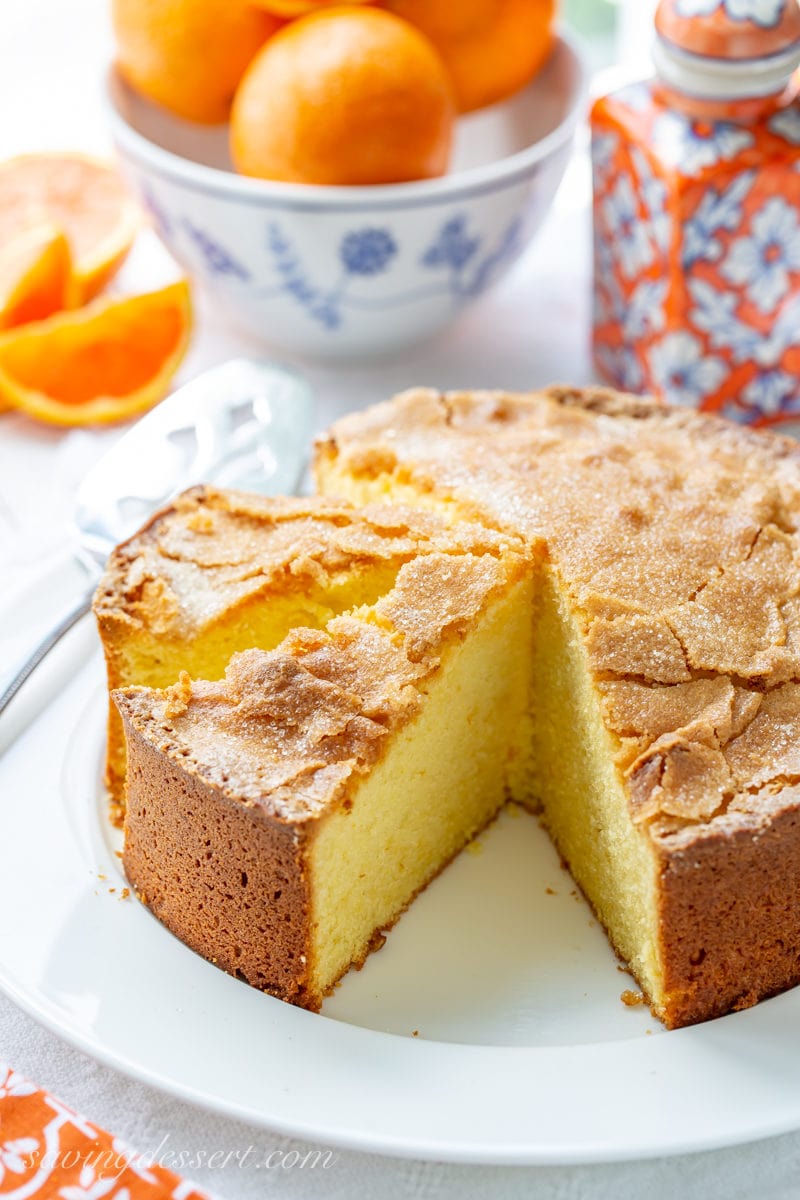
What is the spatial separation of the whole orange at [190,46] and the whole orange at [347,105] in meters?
0.14

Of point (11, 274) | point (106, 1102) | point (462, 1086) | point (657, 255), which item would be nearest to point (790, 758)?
point (462, 1086)

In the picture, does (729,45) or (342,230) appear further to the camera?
(342,230)

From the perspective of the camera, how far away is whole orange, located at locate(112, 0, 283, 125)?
361 centimetres

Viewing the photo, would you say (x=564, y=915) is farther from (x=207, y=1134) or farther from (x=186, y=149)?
(x=186, y=149)

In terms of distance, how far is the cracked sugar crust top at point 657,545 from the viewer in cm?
233

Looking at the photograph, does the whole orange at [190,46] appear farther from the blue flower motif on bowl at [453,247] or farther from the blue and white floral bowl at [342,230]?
the blue flower motif on bowl at [453,247]

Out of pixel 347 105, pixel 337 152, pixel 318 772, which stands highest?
pixel 347 105

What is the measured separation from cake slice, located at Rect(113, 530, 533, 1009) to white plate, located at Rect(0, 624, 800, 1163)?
77 millimetres

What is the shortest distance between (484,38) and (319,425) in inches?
46.5

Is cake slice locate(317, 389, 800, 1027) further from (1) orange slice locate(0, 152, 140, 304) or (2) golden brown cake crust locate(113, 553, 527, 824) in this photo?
(1) orange slice locate(0, 152, 140, 304)

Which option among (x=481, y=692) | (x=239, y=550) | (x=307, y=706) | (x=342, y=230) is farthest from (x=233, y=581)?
(x=342, y=230)

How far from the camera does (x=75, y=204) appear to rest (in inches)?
173

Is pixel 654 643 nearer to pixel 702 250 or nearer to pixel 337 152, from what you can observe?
pixel 702 250

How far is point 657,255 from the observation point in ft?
11.5
